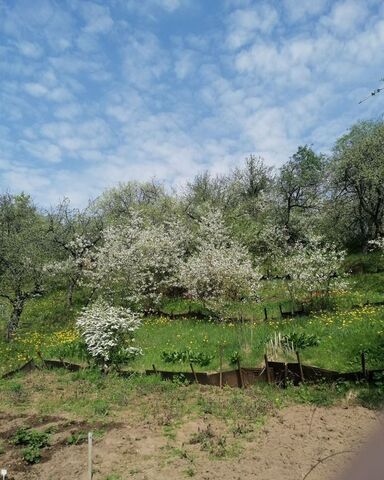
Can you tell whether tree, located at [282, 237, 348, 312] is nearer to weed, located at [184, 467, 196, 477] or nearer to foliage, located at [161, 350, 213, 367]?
foliage, located at [161, 350, 213, 367]

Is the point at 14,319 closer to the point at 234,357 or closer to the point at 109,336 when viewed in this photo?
the point at 109,336

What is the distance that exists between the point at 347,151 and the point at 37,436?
27817 millimetres

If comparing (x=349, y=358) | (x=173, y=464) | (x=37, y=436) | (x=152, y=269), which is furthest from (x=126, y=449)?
(x=152, y=269)

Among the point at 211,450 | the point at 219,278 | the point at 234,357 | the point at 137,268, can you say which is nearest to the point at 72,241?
the point at 137,268

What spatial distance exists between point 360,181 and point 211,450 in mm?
26481

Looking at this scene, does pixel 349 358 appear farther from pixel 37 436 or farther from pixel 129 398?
pixel 37 436

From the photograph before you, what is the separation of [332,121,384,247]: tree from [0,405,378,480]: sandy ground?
2229 centimetres

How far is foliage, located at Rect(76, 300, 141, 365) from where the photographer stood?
49.8 ft

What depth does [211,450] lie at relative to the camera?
796 cm

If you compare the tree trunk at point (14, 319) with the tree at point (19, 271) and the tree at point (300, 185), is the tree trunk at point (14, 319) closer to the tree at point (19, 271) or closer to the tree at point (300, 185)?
the tree at point (19, 271)

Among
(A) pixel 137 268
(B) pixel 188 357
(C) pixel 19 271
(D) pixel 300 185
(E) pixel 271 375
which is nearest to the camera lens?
(E) pixel 271 375

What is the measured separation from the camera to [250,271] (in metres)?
19.2

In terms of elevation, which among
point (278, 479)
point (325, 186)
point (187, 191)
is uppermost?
point (187, 191)

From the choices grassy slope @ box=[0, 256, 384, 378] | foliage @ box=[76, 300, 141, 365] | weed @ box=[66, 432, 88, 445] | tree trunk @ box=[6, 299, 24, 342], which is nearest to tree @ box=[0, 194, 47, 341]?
tree trunk @ box=[6, 299, 24, 342]
